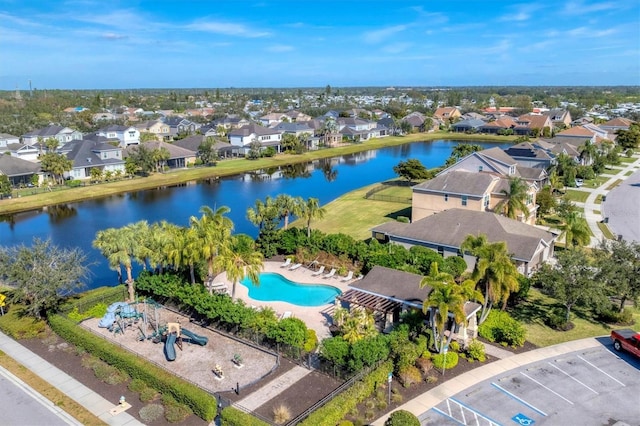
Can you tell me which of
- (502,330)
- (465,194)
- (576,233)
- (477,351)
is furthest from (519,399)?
(465,194)

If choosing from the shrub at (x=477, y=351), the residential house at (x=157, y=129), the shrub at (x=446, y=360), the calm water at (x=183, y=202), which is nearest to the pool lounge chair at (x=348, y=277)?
the shrub at (x=446, y=360)

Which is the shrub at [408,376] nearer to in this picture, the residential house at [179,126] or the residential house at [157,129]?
the residential house at [157,129]

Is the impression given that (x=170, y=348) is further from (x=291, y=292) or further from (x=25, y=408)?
(x=291, y=292)

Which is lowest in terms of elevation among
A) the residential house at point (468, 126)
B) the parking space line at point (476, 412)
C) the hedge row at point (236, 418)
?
the parking space line at point (476, 412)

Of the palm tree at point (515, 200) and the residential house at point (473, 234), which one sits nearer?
the residential house at point (473, 234)

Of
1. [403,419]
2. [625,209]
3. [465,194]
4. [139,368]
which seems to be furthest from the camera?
[625,209]
